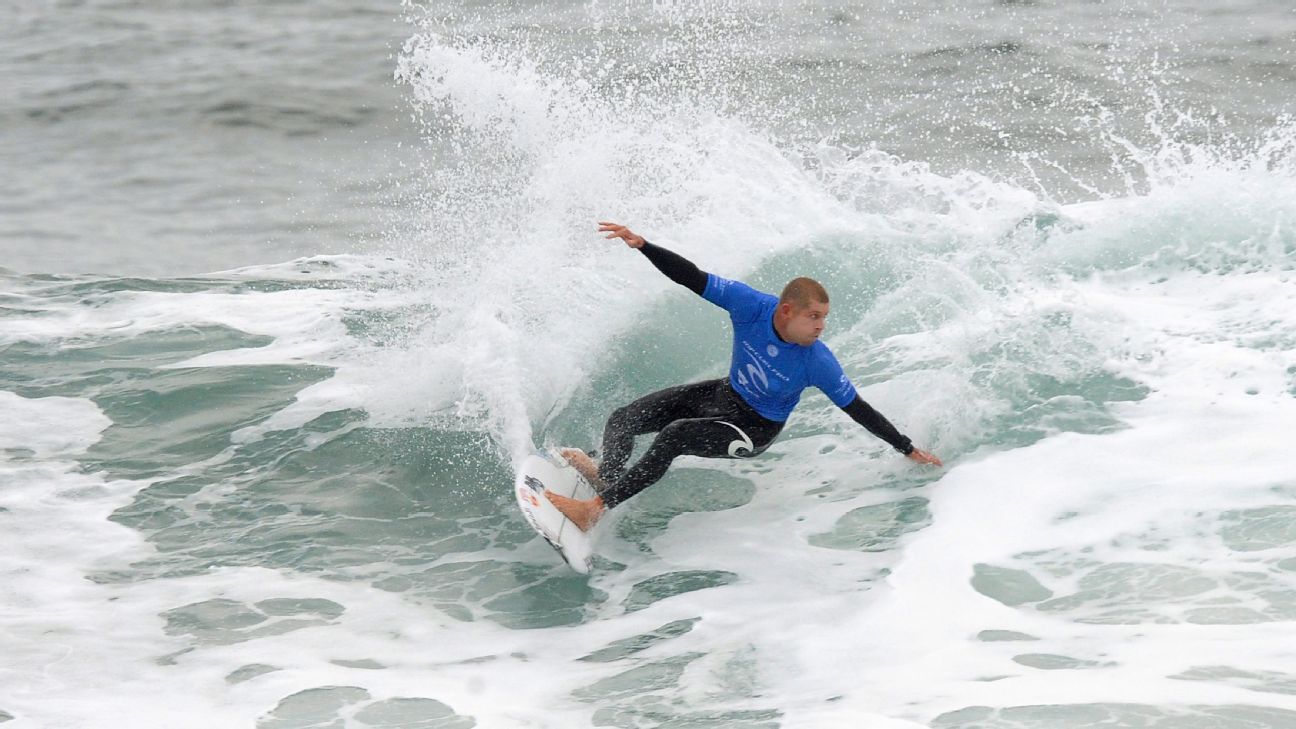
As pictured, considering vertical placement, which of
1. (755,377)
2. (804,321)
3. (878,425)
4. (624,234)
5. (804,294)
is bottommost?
(878,425)

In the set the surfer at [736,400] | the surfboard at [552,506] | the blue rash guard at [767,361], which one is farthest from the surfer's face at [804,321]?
the surfboard at [552,506]

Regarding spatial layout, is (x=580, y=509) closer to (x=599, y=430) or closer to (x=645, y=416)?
(x=645, y=416)

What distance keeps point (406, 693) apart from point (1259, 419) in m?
4.43

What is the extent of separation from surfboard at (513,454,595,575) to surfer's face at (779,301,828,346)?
1431 millimetres

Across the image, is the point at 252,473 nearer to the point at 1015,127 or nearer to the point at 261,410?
the point at 261,410

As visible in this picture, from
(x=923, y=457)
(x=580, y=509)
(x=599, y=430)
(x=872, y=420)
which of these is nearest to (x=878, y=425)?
(x=872, y=420)

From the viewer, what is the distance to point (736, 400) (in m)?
6.62

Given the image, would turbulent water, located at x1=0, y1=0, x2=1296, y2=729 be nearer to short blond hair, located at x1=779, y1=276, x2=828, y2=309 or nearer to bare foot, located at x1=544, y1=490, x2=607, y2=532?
bare foot, located at x1=544, y1=490, x2=607, y2=532

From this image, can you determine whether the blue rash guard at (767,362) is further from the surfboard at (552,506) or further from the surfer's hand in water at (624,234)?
the surfboard at (552,506)

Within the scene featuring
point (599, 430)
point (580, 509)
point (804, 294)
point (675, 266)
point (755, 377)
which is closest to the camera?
point (804, 294)

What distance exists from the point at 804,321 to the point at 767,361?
0.39 metres

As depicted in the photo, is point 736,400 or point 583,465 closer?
point 736,400

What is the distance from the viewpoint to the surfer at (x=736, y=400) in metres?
6.28

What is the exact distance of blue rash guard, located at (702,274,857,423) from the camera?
6.34m
